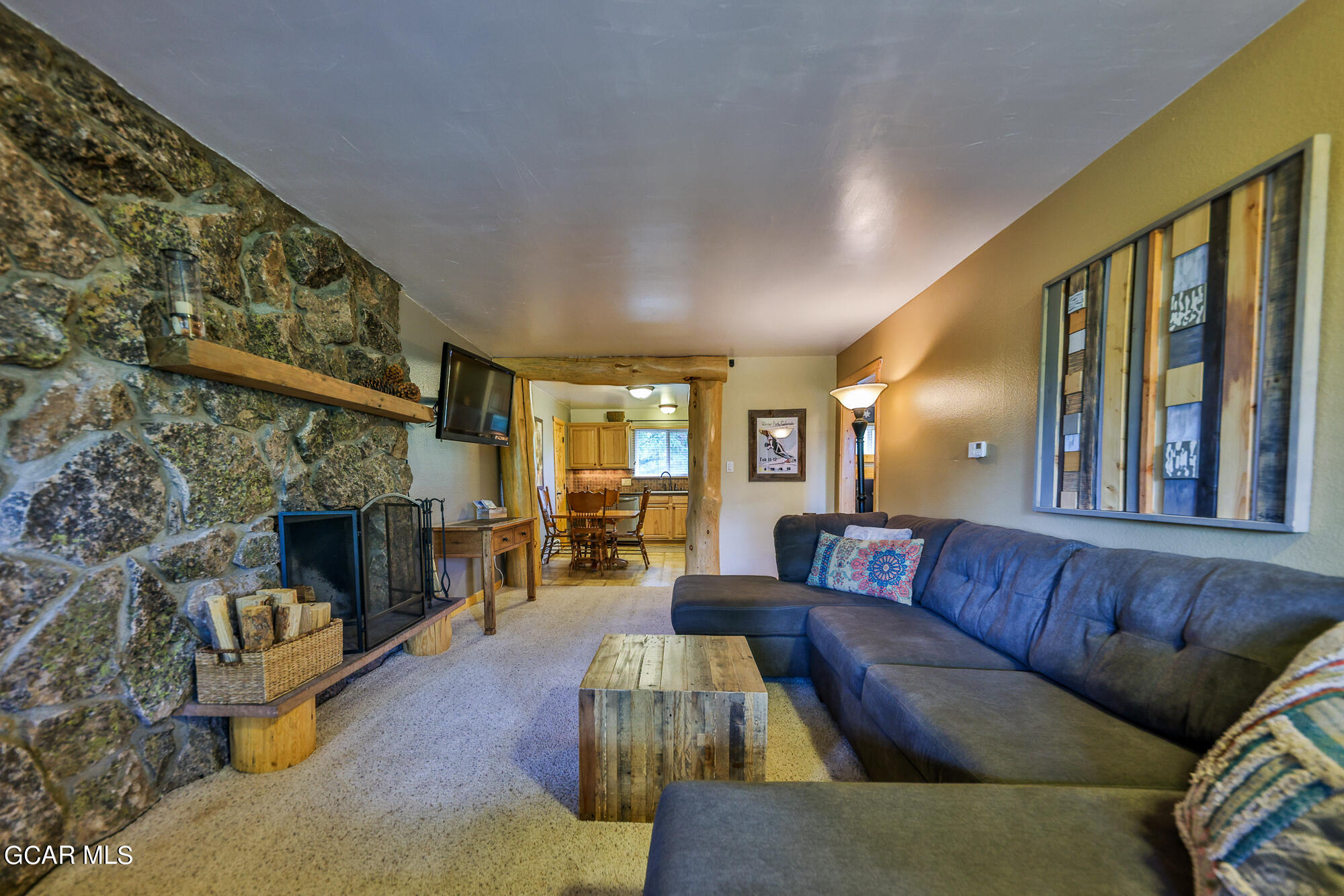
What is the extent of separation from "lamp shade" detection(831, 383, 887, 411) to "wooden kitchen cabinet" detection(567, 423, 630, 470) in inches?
197

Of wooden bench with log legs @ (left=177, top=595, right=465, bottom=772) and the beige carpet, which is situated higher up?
wooden bench with log legs @ (left=177, top=595, right=465, bottom=772)

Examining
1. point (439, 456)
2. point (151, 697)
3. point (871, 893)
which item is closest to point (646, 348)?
point (439, 456)

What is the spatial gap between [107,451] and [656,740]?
5.88ft

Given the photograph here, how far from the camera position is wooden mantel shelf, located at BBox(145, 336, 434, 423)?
4.52ft

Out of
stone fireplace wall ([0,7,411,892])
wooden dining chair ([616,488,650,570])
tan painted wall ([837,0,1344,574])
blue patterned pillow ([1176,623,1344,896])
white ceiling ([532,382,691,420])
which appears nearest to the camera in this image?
blue patterned pillow ([1176,623,1344,896])

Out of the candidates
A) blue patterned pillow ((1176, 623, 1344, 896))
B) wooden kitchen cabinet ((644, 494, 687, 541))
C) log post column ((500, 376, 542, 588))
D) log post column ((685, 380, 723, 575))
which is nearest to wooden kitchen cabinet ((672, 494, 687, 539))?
wooden kitchen cabinet ((644, 494, 687, 541))

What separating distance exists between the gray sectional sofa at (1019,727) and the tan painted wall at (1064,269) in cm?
17

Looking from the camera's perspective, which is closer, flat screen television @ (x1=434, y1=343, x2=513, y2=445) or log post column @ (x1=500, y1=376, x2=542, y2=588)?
flat screen television @ (x1=434, y1=343, x2=513, y2=445)

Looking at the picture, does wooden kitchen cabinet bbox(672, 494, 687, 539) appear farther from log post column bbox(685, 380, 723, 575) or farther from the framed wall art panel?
the framed wall art panel

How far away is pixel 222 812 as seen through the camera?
4.65 feet

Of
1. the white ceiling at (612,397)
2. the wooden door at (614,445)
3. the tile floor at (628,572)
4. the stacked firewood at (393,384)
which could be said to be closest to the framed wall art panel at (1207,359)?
the stacked firewood at (393,384)

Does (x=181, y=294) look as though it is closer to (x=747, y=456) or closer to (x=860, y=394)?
(x=860, y=394)

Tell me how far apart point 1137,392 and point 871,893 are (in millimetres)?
1670

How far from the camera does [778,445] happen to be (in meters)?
4.52
